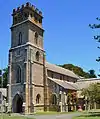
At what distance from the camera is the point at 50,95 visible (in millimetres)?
56156

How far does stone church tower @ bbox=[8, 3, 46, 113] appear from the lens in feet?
168

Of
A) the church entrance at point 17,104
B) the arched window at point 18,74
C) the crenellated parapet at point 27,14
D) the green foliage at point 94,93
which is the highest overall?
the crenellated parapet at point 27,14

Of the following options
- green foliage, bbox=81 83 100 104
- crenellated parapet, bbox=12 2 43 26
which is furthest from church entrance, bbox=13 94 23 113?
crenellated parapet, bbox=12 2 43 26

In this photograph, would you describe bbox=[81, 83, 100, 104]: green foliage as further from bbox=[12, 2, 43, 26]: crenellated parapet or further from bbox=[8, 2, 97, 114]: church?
bbox=[12, 2, 43, 26]: crenellated parapet

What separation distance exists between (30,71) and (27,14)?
13.0 metres

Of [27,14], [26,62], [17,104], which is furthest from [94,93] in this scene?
[27,14]

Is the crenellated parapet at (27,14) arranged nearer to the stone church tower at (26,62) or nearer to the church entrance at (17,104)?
the stone church tower at (26,62)

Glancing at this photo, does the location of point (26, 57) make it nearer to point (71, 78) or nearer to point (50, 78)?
point (50, 78)

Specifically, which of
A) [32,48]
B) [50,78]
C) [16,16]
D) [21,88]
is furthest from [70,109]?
[16,16]

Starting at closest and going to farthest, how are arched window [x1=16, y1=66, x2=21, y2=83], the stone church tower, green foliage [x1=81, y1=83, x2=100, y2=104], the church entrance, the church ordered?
green foliage [x1=81, y1=83, x2=100, y2=104] → the stone church tower → the church → the church entrance → arched window [x1=16, y1=66, x2=21, y2=83]

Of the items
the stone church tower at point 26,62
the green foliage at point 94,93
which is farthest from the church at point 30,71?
the green foliage at point 94,93

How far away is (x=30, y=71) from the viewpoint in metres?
52.1

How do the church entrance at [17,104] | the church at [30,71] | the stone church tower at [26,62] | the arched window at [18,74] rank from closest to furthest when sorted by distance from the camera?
the stone church tower at [26,62] < the church at [30,71] < the church entrance at [17,104] < the arched window at [18,74]

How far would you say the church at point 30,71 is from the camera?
170ft
